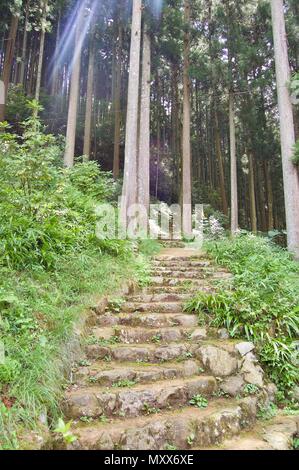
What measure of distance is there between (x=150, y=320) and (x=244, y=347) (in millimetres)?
1105

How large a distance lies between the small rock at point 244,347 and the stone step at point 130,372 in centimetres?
49

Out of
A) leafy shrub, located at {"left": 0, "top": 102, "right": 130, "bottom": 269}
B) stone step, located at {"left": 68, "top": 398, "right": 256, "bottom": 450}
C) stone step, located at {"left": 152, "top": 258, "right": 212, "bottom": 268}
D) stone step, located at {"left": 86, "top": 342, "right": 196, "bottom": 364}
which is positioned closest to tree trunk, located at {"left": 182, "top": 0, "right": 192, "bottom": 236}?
stone step, located at {"left": 152, "top": 258, "right": 212, "bottom": 268}

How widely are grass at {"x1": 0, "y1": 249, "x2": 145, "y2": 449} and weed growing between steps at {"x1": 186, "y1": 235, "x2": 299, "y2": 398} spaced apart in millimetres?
1395

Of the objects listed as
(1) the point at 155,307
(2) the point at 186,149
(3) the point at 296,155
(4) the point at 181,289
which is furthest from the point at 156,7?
(1) the point at 155,307

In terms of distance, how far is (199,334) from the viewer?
3.65 m

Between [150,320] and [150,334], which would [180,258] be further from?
[150,334]

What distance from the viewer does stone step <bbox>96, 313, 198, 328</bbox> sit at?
388 cm

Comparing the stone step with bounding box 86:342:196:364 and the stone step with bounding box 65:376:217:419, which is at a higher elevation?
the stone step with bounding box 86:342:196:364

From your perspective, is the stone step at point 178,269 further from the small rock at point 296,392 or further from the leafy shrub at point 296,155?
the leafy shrub at point 296,155

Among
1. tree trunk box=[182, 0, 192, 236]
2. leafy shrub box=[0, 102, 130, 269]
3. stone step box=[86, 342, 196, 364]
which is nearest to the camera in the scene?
stone step box=[86, 342, 196, 364]

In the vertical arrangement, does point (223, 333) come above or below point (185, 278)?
below

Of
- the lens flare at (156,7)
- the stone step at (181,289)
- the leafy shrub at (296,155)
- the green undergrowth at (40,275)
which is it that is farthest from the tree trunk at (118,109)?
the stone step at (181,289)

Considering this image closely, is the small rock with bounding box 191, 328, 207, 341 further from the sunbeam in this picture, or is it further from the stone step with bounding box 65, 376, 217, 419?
the sunbeam
